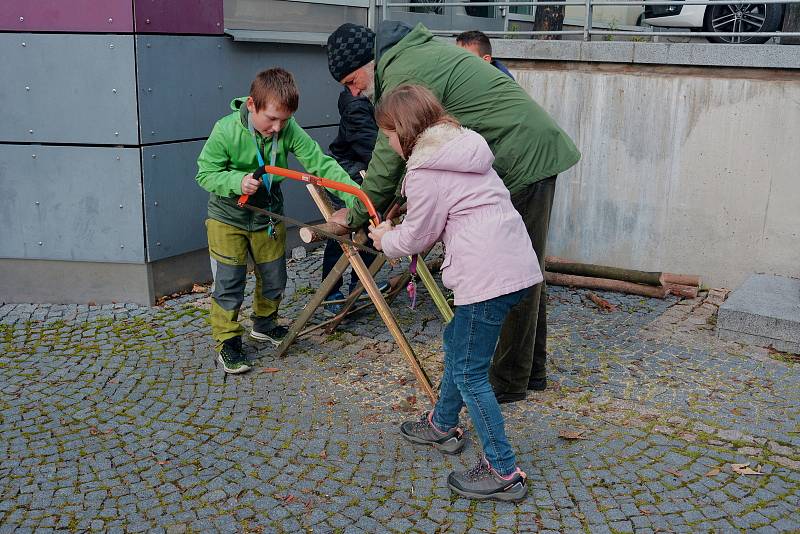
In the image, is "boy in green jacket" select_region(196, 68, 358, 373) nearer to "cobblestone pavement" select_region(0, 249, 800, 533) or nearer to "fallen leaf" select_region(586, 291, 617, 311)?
"cobblestone pavement" select_region(0, 249, 800, 533)

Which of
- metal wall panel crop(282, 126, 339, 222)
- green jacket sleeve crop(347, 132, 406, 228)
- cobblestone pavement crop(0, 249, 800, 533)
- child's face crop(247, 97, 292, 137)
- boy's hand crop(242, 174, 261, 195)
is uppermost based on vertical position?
child's face crop(247, 97, 292, 137)

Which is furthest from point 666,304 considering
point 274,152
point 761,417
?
point 274,152

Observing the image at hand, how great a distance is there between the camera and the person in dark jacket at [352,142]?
553 cm

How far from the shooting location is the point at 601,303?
6.18 m

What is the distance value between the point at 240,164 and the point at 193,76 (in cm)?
165

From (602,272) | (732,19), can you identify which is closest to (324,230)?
(602,272)

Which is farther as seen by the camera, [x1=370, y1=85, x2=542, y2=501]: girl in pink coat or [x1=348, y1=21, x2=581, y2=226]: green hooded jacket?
[x1=348, y1=21, x2=581, y2=226]: green hooded jacket

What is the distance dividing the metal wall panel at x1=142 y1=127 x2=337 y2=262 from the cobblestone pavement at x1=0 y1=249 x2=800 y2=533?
0.57m

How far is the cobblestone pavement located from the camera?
11.7ft

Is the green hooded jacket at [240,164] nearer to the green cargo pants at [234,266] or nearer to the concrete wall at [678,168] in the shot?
the green cargo pants at [234,266]

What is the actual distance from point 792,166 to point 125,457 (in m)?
4.76

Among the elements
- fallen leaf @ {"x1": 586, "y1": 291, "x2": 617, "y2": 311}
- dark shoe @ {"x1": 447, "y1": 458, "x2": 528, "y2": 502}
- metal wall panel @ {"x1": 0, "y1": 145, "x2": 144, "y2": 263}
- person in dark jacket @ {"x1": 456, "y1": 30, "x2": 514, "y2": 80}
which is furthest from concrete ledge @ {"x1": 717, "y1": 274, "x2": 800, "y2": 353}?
metal wall panel @ {"x1": 0, "y1": 145, "x2": 144, "y2": 263}

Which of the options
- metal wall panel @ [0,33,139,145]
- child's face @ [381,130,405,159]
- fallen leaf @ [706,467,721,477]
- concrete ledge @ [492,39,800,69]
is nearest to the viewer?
child's face @ [381,130,405,159]

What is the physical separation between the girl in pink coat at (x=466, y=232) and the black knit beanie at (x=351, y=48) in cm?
94
